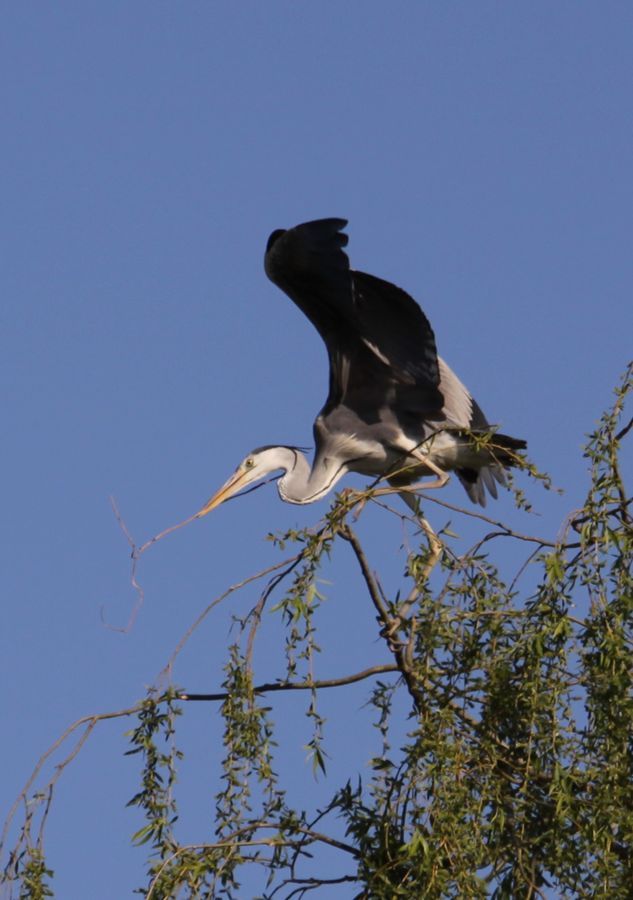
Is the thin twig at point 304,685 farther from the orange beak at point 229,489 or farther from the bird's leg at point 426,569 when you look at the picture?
the orange beak at point 229,489

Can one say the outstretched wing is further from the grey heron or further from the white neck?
the white neck

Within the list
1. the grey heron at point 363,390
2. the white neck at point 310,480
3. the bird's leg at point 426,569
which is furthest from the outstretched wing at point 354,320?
the bird's leg at point 426,569

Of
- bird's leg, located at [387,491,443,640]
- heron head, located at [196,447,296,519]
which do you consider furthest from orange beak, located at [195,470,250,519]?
bird's leg, located at [387,491,443,640]

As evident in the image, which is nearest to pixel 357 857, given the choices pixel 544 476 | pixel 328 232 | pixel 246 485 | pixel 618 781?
pixel 618 781

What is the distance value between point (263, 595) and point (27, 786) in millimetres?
776

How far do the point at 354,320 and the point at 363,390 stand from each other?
513mm

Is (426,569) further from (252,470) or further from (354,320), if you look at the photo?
(252,470)

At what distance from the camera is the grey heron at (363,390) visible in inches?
267

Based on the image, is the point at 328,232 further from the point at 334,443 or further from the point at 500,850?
the point at 500,850

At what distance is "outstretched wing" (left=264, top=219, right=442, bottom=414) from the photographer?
264 inches

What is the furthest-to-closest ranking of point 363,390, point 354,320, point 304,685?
point 363,390 → point 354,320 → point 304,685

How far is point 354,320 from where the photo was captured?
23.1ft

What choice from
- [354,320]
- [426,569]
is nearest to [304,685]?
[426,569]

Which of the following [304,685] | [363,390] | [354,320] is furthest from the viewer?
[363,390]
